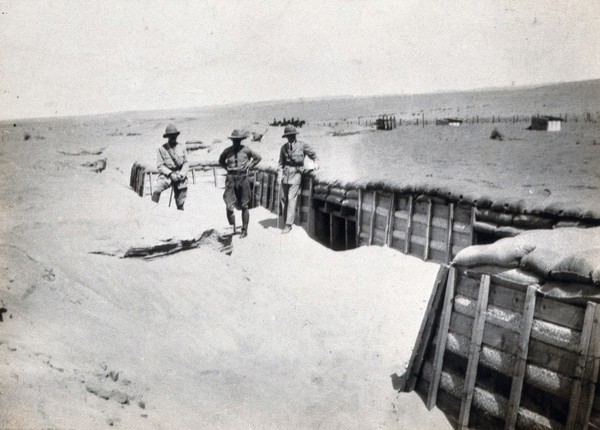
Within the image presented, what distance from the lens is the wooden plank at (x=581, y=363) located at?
3.25m

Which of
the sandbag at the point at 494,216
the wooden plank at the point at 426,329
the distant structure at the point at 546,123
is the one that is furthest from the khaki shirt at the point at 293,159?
the distant structure at the point at 546,123

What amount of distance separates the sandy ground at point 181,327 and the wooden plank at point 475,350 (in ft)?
0.94

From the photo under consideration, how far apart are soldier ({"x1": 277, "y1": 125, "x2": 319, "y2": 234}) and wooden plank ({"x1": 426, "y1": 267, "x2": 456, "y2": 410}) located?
176 inches

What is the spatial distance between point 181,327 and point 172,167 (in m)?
3.92

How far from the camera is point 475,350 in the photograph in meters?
3.96

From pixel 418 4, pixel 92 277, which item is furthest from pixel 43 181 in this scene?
pixel 418 4

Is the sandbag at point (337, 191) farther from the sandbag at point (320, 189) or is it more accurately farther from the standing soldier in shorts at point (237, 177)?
the standing soldier in shorts at point (237, 177)

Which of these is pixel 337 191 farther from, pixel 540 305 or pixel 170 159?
pixel 540 305

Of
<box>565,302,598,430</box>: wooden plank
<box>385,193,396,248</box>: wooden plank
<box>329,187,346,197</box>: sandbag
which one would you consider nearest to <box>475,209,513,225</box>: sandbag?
<box>385,193,396,248</box>: wooden plank

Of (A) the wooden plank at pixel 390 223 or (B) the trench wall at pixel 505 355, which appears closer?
(B) the trench wall at pixel 505 355

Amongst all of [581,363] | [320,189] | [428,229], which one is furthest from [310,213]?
[581,363]

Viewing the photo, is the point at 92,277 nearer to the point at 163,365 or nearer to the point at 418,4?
the point at 163,365

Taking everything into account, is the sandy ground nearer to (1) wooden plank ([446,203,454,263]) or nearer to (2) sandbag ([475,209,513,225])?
(1) wooden plank ([446,203,454,263])

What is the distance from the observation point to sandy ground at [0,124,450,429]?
358 centimetres
